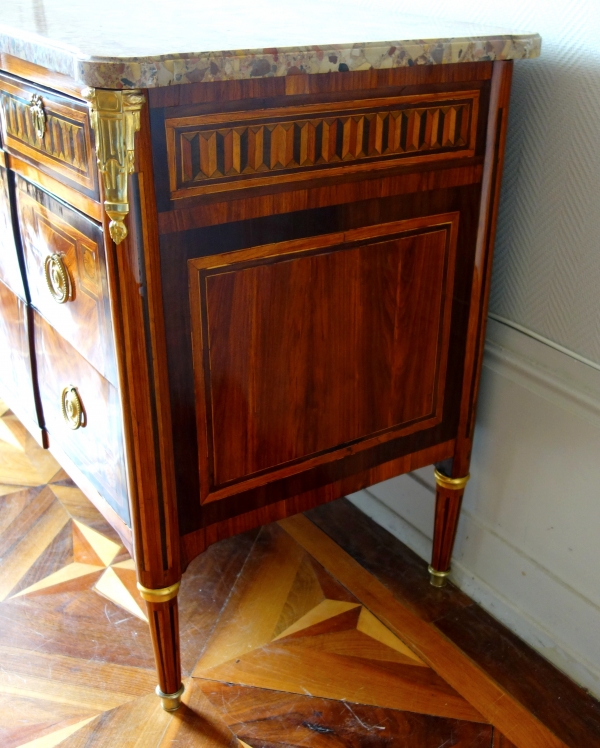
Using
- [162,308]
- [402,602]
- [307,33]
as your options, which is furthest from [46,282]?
[402,602]

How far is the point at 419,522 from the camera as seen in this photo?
3.50 ft

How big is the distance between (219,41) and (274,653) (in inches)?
26.5

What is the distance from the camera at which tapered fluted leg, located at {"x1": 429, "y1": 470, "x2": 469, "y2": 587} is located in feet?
3.03

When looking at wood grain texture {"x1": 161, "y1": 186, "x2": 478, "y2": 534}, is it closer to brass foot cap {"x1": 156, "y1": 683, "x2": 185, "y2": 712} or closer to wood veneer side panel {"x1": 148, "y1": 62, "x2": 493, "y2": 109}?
wood veneer side panel {"x1": 148, "y1": 62, "x2": 493, "y2": 109}

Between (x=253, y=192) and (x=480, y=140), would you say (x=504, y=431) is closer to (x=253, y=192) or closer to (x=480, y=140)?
(x=480, y=140)

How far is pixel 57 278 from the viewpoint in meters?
0.75

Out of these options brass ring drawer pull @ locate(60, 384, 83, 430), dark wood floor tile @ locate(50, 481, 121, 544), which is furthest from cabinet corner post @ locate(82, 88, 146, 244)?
dark wood floor tile @ locate(50, 481, 121, 544)

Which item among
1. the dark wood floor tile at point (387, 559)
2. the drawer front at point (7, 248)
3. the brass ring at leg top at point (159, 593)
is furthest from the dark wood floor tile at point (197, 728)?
the drawer front at point (7, 248)

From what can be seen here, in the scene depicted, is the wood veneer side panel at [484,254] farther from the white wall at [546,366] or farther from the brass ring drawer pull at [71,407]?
the brass ring drawer pull at [71,407]

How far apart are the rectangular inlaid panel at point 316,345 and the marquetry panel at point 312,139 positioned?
64mm

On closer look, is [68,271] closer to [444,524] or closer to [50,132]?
[50,132]

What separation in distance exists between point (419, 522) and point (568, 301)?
41 centimetres

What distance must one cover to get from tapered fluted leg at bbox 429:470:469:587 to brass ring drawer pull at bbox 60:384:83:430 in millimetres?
430

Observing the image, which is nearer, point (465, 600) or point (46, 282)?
point (46, 282)
